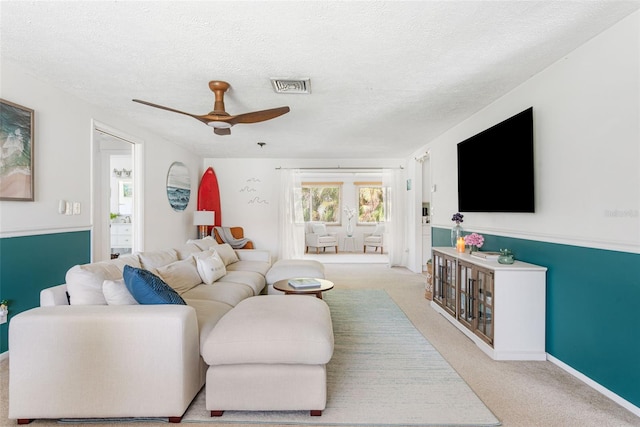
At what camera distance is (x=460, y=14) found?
1804 mm

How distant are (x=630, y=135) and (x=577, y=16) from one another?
76 centimetres

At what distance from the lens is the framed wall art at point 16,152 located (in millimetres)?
2398

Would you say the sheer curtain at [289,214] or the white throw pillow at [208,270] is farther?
the sheer curtain at [289,214]

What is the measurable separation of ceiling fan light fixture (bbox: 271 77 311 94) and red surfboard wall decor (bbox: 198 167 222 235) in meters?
3.79

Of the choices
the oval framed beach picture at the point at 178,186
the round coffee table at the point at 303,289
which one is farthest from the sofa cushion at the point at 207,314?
the oval framed beach picture at the point at 178,186

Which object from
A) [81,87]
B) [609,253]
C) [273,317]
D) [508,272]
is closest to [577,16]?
[609,253]

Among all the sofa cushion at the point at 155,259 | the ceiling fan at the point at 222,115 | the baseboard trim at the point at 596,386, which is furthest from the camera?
the sofa cushion at the point at 155,259

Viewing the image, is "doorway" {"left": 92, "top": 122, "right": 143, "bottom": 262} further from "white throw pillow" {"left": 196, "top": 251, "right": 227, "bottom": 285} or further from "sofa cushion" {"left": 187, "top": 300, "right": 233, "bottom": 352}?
"sofa cushion" {"left": 187, "top": 300, "right": 233, "bottom": 352}

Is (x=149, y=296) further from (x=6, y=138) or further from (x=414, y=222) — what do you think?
(x=414, y=222)

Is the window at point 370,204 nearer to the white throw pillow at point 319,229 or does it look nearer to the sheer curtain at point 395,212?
the white throw pillow at point 319,229

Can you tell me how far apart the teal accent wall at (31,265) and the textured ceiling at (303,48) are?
4.55ft

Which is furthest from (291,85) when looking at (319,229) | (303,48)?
(319,229)

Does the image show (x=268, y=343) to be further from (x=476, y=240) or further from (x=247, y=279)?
(x=476, y=240)

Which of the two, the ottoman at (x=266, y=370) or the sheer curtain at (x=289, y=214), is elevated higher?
the sheer curtain at (x=289, y=214)
